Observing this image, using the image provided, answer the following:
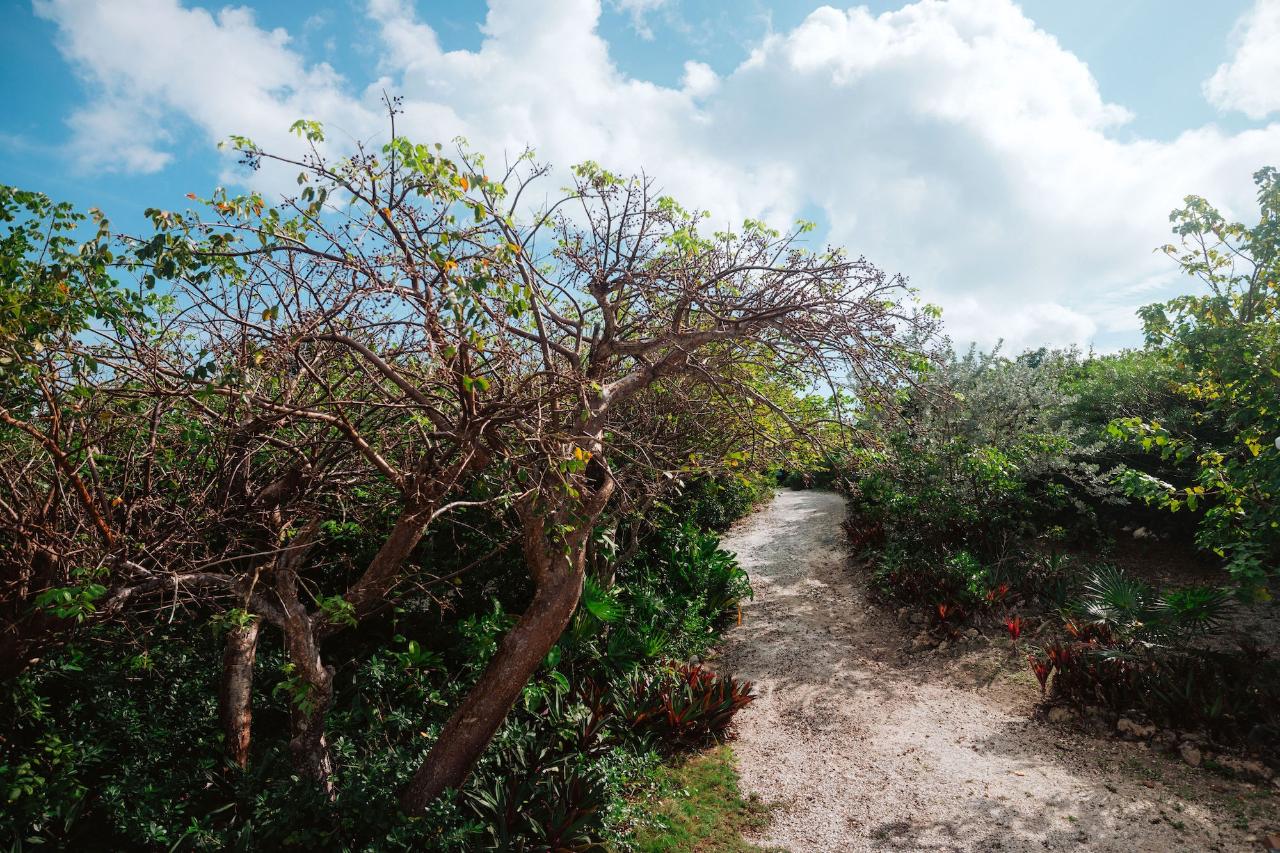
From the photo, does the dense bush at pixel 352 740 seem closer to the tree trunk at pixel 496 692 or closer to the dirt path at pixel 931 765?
the tree trunk at pixel 496 692

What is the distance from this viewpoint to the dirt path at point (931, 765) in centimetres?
478

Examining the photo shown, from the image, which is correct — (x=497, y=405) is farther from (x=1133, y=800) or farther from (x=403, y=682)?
Answer: (x=1133, y=800)

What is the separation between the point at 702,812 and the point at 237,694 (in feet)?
13.0

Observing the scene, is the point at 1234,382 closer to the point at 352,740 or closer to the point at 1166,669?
the point at 1166,669

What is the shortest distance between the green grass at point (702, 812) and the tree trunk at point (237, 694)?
3.25 meters

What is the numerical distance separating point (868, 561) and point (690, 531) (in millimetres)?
3462

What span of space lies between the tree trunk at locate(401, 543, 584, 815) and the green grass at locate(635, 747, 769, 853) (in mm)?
1484

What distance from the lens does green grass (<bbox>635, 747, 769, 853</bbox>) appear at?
487 centimetres

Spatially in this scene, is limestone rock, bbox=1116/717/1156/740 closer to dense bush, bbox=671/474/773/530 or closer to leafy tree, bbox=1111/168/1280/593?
leafy tree, bbox=1111/168/1280/593

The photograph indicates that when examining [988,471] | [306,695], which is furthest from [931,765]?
[306,695]

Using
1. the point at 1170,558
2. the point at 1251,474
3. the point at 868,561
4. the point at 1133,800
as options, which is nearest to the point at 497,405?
the point at 1133,800

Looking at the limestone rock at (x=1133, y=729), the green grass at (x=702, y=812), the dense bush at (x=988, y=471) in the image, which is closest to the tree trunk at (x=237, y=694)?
the green grass at (x=702, y=812)

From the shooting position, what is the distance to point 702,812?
529 cm

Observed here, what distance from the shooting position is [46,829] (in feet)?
13.5
